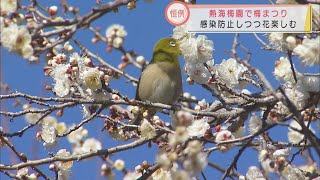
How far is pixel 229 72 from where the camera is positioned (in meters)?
→ 4.02

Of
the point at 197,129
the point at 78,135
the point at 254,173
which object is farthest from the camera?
the point at 78,135

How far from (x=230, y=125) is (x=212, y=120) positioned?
17 cm

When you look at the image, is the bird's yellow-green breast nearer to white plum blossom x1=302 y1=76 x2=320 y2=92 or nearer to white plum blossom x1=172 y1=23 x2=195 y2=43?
white plum blossom x1=172 y1=23 x2=195 y2=43

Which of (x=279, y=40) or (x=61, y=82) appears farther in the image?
(x=61, y=82)

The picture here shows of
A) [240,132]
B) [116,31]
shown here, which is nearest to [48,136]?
[240,132]

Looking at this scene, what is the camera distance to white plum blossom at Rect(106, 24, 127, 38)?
5.02 m

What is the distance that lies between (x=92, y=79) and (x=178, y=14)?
0.62m

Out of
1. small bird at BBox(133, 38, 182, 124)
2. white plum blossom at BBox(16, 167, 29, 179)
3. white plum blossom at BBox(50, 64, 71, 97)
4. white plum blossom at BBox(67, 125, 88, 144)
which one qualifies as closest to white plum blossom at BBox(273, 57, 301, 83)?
white plum blossom at BBox(50, 64, 71, 97)

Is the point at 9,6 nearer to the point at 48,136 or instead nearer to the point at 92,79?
the point at 92,79

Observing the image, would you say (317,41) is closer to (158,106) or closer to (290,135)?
(158,106)

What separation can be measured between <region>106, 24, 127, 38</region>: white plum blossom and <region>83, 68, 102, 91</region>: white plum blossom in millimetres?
1211

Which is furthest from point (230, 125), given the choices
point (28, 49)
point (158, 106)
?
point (28, 49)

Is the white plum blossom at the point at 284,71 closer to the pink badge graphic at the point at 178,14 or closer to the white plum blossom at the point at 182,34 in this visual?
the white plum blossom at the point at 182,34

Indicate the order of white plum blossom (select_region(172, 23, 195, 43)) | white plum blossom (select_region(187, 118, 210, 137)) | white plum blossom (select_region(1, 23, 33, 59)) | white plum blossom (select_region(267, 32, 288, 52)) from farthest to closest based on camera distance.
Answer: white plum blossom (select_region(172, 23, 195, 43)) < white plum blossom (select_region(267, 32, 288, 52)) < white plum blossom (select_region(187, 118, 210, 137)) < white plum blossom (select_region(1, 23, 33, 59))
